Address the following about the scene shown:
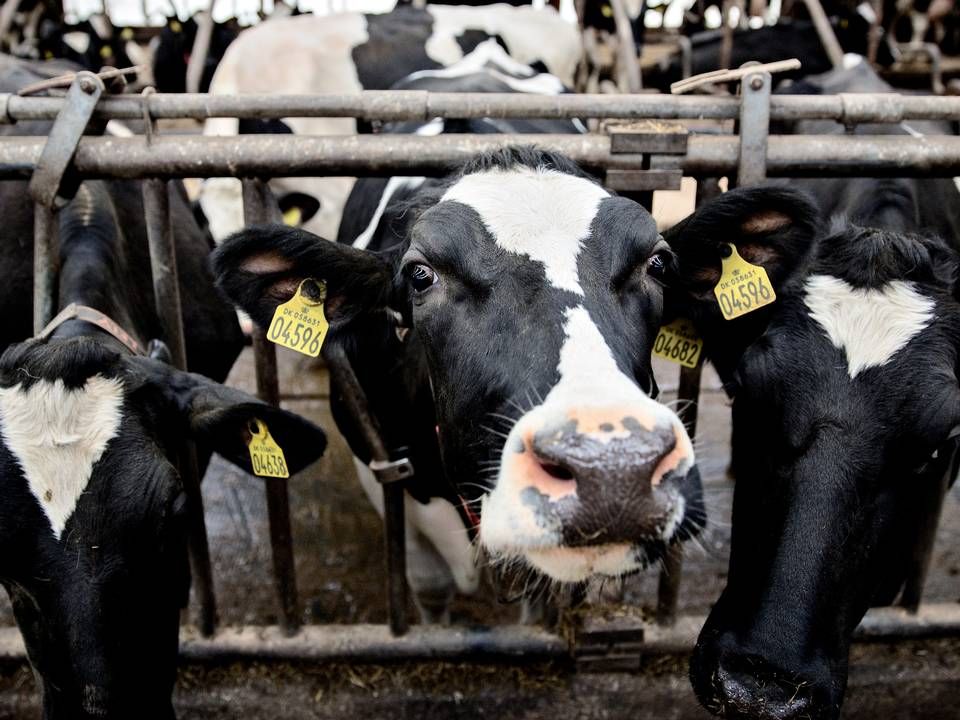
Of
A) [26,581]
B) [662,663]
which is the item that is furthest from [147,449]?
[662,663]

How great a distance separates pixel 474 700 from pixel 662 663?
621 mm

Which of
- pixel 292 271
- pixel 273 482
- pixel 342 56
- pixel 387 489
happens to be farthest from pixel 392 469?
pixel 342 56

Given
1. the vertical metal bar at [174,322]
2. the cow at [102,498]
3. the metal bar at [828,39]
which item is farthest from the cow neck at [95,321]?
the metal bar at [828,39]

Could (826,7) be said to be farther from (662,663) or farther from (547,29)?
(662,663)

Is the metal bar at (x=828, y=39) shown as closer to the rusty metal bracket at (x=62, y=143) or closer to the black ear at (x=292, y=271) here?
the black ear at (x=292, y=271)

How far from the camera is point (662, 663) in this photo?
2734 mm

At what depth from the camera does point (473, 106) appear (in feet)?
7.22

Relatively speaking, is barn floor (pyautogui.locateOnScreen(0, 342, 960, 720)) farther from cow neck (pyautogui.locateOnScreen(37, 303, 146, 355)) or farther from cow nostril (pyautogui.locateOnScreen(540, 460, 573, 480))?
cow neck (pyautogui.locateOnScreen(37, 303, 146, 355))

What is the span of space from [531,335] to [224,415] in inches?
29.7

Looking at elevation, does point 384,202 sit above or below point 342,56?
below

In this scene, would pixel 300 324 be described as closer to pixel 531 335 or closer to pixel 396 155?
pixel 396 155

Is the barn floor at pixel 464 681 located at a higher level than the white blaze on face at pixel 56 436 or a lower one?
lower

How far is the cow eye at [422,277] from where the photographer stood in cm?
169

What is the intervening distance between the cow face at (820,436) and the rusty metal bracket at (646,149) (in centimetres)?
16
